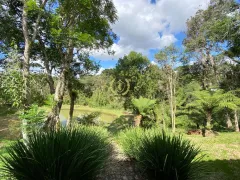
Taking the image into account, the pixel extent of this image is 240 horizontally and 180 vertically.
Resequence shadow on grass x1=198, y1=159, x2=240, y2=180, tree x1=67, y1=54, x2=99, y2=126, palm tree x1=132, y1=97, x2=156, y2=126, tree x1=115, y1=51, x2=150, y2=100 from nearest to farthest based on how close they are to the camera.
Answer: shadow on grass x1=198, y1=159, x2=240, y2=180 < tree x1=67, y1=54, x2=99, y2=126 < palm tree x1=132, y1=97, x2=156, y2=126 < tree x1=115, y1=51, x2=150, y2=100

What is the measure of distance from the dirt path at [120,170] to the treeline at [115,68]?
7.20 ft

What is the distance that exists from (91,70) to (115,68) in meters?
9.38

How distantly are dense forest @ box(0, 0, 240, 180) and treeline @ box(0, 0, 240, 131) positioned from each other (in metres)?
0.02

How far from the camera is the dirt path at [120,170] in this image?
3.05 m

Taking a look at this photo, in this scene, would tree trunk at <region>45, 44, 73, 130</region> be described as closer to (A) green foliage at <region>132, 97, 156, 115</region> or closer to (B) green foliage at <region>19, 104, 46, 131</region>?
(B) green foliage at <region>19, 104, 46, 131</region>

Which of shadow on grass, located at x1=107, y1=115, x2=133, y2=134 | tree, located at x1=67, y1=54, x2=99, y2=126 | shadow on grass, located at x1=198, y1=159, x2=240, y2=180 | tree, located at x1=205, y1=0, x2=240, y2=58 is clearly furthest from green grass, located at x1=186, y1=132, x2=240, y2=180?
A: tree, located at x1=67, y1=54, x2=99, y2=126

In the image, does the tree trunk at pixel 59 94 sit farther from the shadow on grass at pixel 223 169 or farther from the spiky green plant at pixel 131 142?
the shadow on grass at pixel 223 169

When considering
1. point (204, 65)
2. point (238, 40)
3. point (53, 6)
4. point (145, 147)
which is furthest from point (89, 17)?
point (204, 65)

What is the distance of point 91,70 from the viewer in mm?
7508

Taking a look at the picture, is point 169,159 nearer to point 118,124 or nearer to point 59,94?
point 59,94

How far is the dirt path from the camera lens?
305cm

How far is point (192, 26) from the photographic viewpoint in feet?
42.0

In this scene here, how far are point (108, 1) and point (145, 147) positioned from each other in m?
5.92

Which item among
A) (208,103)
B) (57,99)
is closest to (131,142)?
(57,99)
